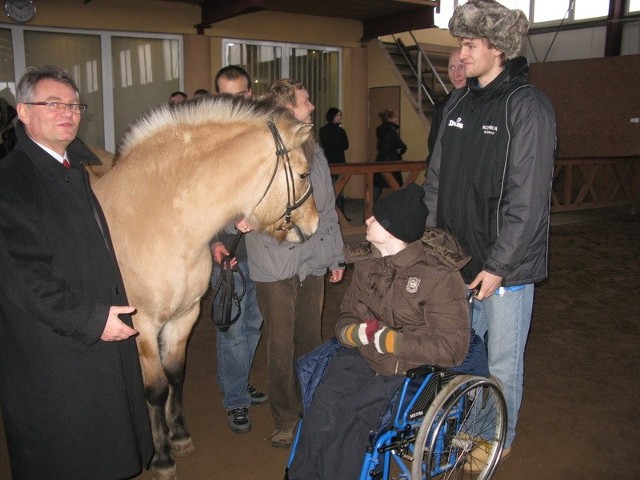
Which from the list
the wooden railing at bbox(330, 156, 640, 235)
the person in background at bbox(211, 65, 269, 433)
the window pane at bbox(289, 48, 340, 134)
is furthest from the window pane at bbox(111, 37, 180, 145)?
the person in background at bbox(211, 65, 269, 433)

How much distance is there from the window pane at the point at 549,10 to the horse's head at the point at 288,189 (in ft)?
50.2

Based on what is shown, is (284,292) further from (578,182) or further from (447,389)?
(578,182)

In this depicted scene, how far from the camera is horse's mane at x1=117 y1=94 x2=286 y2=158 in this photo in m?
2.43

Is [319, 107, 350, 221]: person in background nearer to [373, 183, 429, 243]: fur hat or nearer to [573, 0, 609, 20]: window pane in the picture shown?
[373, 183, 429, 243]: fur hat

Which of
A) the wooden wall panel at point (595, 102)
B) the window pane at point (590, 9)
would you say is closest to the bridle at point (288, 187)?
the wooden wall panel at point (595, 102)

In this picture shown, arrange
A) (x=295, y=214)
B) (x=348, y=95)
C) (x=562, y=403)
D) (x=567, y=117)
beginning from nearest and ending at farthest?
(x=295, y=214) < (x=562, y=403) < (x=348, y=95) < (x=567, y=117)

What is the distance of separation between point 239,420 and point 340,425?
1.25 meters

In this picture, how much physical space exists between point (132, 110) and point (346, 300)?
8.25m

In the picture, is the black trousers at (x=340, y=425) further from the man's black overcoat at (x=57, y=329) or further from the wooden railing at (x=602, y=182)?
the wooden railing at (x=602, y=182)

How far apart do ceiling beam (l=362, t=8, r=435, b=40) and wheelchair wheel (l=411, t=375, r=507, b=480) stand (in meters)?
9.31

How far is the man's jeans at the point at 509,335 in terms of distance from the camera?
251cm

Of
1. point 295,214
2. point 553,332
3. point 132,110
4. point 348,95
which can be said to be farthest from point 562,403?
point 348,95

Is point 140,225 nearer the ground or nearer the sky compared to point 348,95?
nearer the ground

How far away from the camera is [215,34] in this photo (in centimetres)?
989
